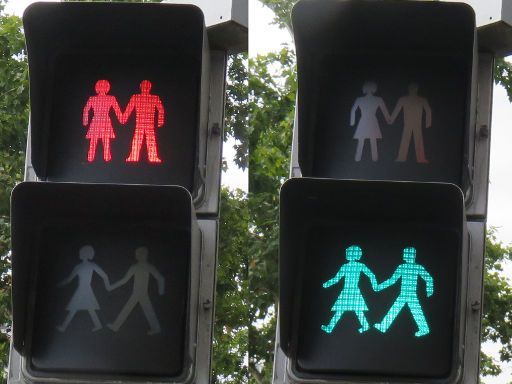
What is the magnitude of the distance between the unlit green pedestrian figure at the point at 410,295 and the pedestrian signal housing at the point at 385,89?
0.76 feet

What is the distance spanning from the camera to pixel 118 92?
295 centimetres

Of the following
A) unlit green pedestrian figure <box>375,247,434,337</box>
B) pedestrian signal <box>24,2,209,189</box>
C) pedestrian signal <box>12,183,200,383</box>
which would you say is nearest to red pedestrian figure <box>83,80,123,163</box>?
pedestrian signal <box>24,2,209,189</box>

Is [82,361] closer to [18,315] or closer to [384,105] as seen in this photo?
[18,315]

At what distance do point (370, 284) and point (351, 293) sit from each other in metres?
0.05

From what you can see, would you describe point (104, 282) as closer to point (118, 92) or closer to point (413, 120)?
point (118, 92)

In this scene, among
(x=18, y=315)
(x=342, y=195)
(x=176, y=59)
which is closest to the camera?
(x=342, y=195)

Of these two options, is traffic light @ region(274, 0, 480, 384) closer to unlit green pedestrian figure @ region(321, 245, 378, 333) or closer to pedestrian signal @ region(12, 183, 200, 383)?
unlit green pedestrian figure @ region(321, 245, 378, 333)

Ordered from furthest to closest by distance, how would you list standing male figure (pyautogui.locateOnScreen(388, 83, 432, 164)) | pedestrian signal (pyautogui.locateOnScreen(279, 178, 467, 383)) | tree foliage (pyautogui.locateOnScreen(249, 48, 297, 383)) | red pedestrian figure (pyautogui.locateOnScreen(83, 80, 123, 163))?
red pedestrian figure (pyautogui.locateOnScreen(83, 80, 123, 163)) → standing male figure (pyautogui.locateOnScreen(388, 83, 432, 164)) → tree foliage (pyautogui.locateOnScreen(249, 48, 297, 383)) → pedestrian signal (pyautogui.locateOnScreen(279, 178, 467, 383))

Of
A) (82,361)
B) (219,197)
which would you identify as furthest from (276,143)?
(82,361)

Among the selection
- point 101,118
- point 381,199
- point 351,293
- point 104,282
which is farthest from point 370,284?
point 101,118

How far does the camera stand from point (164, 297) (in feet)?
8.98

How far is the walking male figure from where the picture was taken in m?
2.71

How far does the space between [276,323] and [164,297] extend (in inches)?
10.8

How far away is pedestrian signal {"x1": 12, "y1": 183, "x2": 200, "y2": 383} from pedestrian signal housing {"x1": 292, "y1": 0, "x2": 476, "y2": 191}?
14.9 inches
